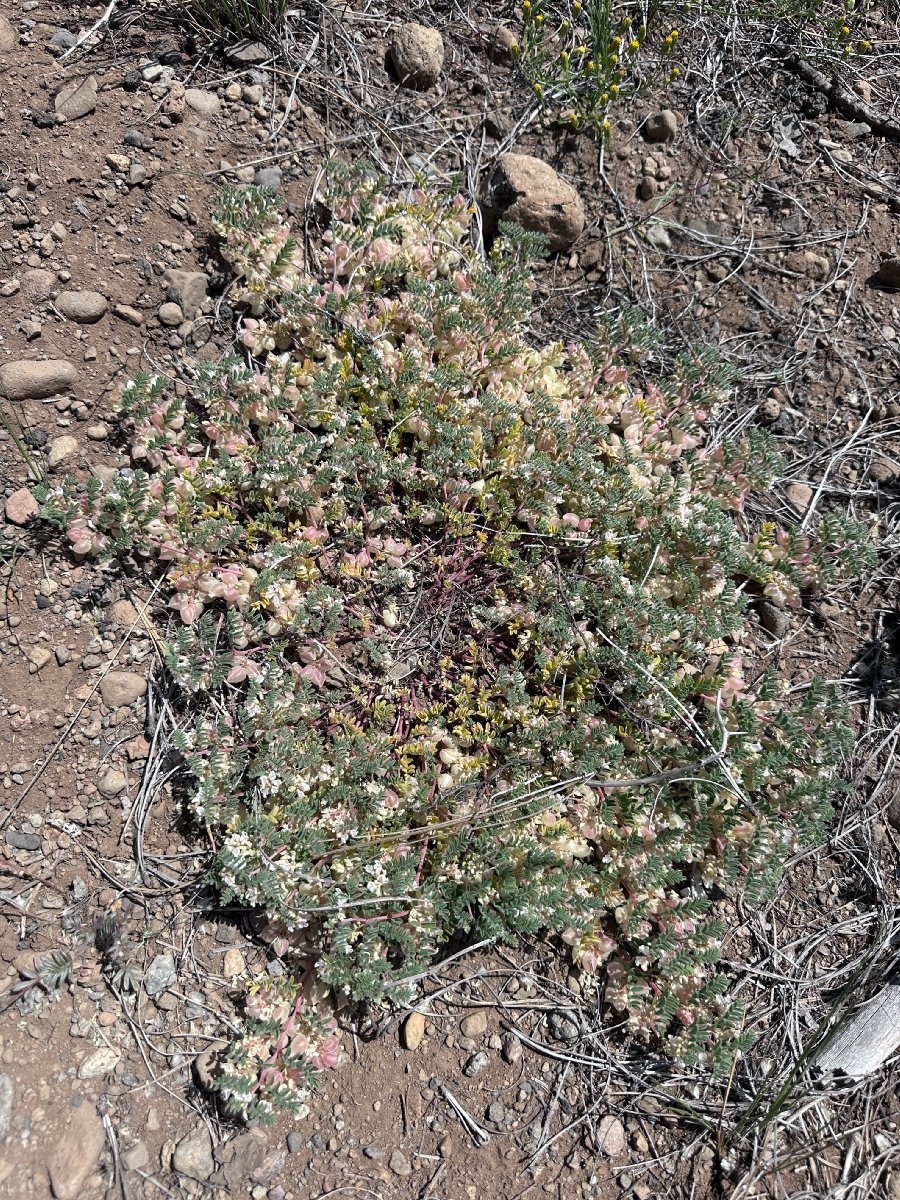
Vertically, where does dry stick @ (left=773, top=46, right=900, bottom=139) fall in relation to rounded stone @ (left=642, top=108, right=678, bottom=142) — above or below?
above

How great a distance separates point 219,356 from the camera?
11.1 ft

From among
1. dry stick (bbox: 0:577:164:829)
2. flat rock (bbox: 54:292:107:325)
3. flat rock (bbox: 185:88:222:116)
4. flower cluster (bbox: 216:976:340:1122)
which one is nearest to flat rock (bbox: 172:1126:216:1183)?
flower cluster (bbox: 216:976:340:1122)

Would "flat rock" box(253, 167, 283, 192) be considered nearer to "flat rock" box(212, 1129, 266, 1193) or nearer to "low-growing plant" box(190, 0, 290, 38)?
"low-growing plant" box(190, 0, 290, 38)

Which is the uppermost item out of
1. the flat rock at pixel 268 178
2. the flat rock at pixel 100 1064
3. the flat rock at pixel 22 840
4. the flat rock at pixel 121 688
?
the flat rock at pixel 268 178

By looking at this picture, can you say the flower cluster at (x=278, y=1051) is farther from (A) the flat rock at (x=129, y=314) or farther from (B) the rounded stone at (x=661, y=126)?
(B) the rounded stone at (x=661, y=126)

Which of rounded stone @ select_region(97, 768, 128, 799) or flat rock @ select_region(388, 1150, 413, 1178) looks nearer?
flat rock @ select_region(388, 1150, 413, 1178)

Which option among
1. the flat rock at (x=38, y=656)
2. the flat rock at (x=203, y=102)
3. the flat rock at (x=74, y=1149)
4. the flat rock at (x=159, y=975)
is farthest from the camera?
the flat rock at (x=203, y=102)

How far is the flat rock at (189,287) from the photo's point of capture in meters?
3.35

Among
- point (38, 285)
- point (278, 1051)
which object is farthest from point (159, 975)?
point (38, 285)

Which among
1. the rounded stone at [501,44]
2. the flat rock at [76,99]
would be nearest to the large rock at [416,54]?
the rounded stone at [501,44]

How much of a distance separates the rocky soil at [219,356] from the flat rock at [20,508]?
11mm

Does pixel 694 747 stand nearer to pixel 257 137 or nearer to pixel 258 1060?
pixel 258 1060

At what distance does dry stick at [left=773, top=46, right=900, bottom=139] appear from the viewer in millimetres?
4059

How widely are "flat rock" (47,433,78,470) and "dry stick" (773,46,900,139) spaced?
13.2ft
